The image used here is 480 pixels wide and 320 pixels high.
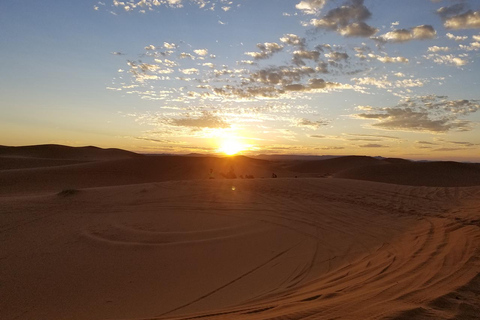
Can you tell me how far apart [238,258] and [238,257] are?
5 centimetres

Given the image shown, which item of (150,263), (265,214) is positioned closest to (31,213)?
→ (150,263)

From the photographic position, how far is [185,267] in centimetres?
579

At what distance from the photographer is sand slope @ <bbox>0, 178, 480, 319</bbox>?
157 inches

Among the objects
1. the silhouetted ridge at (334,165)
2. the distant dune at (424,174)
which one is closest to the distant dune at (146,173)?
the distant dune at (424,174)

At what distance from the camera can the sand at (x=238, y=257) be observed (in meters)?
4.00

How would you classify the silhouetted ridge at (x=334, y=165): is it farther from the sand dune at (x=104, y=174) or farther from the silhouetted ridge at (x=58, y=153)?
the silhouetted ridge at (x=58, y=153)

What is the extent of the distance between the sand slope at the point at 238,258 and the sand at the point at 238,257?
0.08ft

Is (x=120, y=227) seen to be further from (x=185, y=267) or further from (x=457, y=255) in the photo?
(x=457, y=255)

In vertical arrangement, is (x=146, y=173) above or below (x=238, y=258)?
above

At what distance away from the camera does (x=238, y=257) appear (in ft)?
20.5

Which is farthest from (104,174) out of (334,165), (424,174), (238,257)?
(334,165)

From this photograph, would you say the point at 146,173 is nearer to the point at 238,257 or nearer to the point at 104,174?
the point at 104,174

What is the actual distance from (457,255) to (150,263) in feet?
17.9

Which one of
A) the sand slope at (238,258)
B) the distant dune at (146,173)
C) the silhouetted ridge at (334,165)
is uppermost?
the silhouetted ridge at (334,165)
